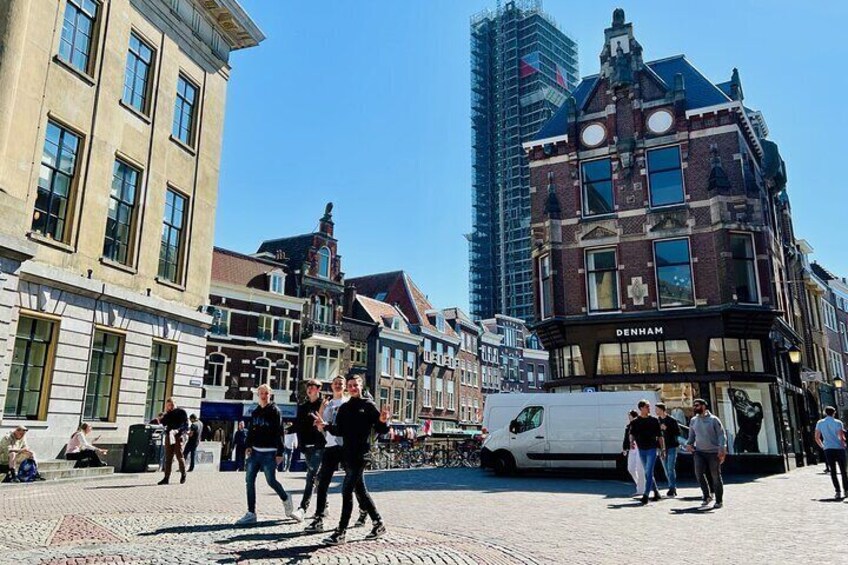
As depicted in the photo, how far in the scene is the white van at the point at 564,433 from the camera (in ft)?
59.2

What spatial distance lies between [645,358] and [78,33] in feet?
70.0

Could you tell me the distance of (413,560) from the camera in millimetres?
6059

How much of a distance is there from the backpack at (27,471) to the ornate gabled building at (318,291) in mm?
30440

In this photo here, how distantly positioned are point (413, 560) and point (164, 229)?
15.5 metres

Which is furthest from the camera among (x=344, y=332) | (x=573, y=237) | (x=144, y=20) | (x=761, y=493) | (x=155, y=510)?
(x=344, y=332)

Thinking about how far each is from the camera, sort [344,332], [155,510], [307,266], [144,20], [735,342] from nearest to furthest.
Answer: [155,510] < [144,20] < [735,342] < [307,266] < [344,332]

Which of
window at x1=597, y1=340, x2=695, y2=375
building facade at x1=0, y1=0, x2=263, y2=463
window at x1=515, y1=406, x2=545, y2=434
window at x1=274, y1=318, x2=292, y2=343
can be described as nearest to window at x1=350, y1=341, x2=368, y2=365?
window at x1=274, y1=318, x2=292, y2=343

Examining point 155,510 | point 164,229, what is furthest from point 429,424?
point 155,510

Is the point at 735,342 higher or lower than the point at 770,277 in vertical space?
lower

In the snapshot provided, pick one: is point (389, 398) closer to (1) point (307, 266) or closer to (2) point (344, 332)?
(2) point (344, 332)

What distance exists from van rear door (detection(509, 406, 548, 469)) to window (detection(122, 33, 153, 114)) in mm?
14654

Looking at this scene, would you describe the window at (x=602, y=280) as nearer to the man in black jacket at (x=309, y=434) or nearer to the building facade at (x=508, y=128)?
the man in black jacket at (x=309, y=434)

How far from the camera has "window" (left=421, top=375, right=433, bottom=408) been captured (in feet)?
180

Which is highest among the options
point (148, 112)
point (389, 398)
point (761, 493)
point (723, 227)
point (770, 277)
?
point (148, 112)
